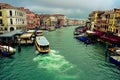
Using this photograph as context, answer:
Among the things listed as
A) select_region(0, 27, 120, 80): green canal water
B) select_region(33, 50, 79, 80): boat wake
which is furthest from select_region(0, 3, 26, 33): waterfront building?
select_region(33, 50, 79, 80): boat wake

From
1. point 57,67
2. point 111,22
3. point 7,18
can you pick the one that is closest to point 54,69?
point 57,67

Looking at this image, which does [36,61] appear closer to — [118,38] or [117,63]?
[117,63]

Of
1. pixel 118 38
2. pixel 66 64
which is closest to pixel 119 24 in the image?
pixel 118 38

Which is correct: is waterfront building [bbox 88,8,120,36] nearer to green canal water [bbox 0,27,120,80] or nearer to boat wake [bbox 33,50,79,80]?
green canal water [bbox 0,27,120,80]

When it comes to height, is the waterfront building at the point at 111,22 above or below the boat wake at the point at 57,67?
above

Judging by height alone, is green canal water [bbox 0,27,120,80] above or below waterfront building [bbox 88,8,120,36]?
below

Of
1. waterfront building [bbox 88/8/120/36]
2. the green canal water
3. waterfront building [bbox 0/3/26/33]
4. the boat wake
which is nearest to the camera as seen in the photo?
the green canal water

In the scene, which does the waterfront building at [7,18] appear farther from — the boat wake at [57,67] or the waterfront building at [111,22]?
the waterfront building at [111,22]

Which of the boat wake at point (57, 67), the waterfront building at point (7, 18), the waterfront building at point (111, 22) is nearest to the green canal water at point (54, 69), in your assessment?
the boat wake at point (57, 67)

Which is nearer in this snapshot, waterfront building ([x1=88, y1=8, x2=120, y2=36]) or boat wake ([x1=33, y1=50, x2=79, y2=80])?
boat wake ([x1=33, y1=50, x2=79, y2=80])

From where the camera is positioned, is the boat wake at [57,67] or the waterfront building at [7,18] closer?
the boat wake at [57,67]

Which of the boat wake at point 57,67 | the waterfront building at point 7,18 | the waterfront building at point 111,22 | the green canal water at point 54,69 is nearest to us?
the green canal water at point 54,69

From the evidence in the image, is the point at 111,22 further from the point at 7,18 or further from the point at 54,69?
the point at 54,69

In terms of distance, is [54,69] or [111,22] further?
[111,22]
